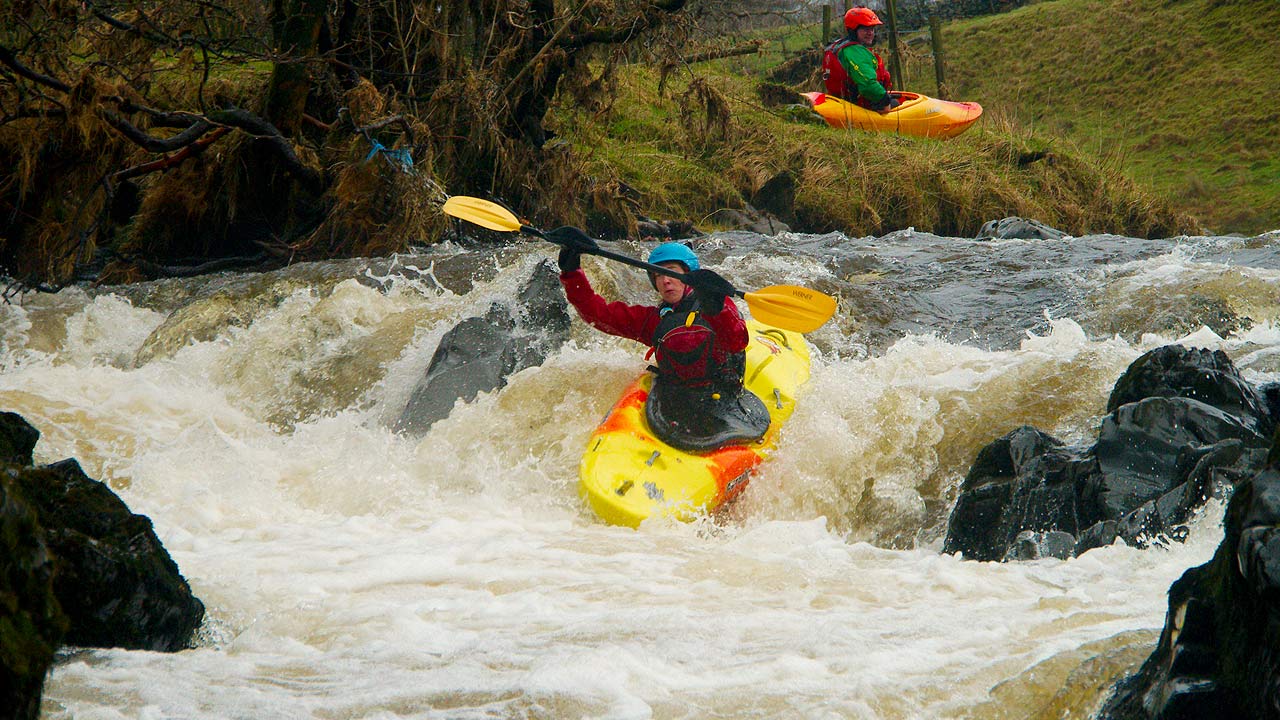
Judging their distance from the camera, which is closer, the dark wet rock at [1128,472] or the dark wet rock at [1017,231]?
the dark wet rock at [1128,472]

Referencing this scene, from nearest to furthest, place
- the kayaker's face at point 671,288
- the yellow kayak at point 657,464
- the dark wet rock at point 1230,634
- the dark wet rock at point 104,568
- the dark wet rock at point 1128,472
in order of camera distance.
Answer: the dark wet rock at point 1230,634 → the dark wet rock at point 104,568 → the dark wet rock at point 1128,472 → the yellow kayak at point 657,464 → the kayaker's face at point 671,288

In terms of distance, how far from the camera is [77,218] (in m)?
6.54

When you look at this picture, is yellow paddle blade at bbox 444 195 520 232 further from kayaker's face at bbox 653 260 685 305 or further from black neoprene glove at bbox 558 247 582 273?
kayaker's face at bbox 653 260 685 305

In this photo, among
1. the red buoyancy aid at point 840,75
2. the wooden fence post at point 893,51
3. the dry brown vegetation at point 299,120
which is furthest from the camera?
the wooden fence post at point 893,51

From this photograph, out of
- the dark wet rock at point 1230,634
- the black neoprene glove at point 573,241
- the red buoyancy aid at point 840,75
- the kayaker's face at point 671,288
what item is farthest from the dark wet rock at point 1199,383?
the red buoyancy aid at point 840,75

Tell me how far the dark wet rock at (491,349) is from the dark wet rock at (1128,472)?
94.9 inches

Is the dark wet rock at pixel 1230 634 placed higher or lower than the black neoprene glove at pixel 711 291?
higher

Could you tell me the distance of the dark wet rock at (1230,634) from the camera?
1.69m

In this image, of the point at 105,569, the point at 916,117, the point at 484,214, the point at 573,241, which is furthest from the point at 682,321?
the point at 916,117

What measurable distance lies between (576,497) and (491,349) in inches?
55.3

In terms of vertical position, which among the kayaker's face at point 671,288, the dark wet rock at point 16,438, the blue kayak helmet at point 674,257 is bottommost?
the kayaker's face at point 671,288

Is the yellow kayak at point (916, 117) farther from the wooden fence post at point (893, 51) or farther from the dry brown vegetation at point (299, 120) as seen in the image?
the wooden fence post at point (893, 51)

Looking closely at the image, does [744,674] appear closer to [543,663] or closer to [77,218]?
[543,663]

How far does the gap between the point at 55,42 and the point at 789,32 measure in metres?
15.6
